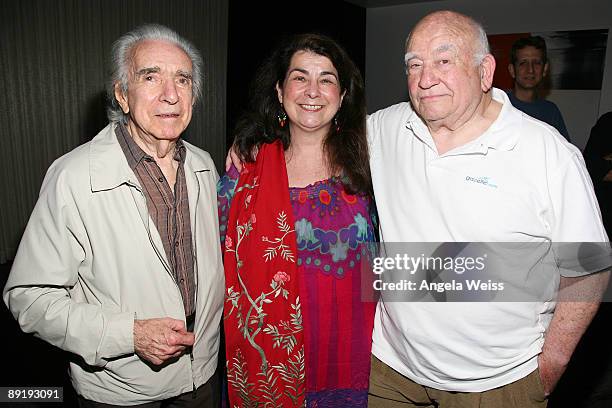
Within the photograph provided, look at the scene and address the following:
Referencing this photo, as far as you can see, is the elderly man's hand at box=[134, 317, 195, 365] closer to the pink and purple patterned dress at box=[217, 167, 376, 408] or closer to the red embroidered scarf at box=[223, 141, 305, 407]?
the red embroidered scarf at box=[223, 141, 305, 407]

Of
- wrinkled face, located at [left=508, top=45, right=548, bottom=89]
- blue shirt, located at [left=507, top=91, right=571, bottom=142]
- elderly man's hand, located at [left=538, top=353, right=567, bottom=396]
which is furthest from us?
wrinkled face, located at [left=508, top=45, right=548, bottom=89]

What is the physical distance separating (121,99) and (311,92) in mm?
701

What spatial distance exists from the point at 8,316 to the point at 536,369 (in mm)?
3719

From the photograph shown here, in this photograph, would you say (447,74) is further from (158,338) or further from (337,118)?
(158,338)

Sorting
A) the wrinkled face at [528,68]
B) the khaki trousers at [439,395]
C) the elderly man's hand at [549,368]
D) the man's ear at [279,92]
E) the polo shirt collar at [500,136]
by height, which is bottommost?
the khaki trousers at [439,395]

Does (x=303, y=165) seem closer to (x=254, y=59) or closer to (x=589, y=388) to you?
(x=589, y=388)

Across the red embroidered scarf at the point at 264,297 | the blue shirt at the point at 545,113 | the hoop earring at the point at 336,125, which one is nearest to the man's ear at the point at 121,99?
the red embroidered scarf at the point at 264,297

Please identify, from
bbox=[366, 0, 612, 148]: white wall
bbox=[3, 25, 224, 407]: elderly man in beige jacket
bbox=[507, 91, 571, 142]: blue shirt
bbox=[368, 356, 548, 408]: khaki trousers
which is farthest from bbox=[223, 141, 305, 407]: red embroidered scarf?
bbox=[366, 0, 612, 148]: white wall

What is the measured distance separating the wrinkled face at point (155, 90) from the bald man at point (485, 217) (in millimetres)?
743

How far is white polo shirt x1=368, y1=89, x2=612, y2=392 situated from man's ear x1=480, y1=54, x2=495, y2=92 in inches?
4.0

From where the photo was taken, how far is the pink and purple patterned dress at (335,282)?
6.07 ft

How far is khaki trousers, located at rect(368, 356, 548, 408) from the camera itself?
152 cm

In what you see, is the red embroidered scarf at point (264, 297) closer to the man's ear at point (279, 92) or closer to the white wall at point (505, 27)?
the man's ear at point (279, 92)

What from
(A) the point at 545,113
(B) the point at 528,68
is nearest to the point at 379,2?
(B) the point at 528,68
